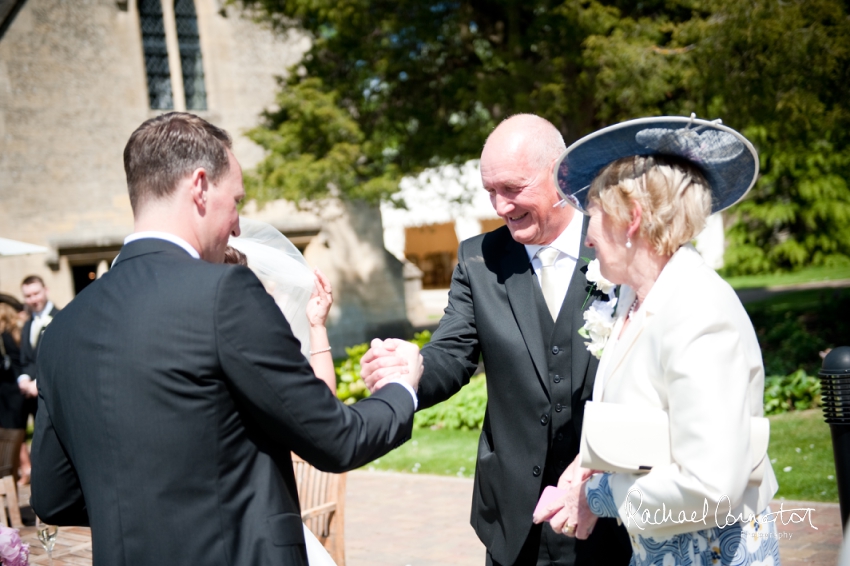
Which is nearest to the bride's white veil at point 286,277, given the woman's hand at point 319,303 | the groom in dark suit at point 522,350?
the woman's hand at point 319,303

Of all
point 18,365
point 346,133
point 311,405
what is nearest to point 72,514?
point 311,405

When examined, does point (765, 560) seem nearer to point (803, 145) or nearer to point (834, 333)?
point (803, 145)

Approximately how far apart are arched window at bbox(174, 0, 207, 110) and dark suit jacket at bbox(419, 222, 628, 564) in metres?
16.4

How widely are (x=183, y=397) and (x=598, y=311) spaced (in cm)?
136

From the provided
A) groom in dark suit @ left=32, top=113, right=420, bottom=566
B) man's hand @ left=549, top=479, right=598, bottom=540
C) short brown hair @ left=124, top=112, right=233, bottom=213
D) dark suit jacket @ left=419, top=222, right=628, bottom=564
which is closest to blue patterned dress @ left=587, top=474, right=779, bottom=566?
man's hand @ left=549, top=479, right=598, bottom=540

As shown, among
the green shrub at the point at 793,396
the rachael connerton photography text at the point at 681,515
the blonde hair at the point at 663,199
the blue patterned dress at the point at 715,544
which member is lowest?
the green shrub at the point at 793,396

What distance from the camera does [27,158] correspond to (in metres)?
16.0

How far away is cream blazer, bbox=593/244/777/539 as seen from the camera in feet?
6.20

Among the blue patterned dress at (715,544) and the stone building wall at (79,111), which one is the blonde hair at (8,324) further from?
the blue patterned dress at (715,544)

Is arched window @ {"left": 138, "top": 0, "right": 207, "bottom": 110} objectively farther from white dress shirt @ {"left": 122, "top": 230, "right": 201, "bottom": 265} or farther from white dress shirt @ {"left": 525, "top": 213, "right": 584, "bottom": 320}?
white dress shirt @ {"left": 122, "top": 230, "right": 201, "bottom": 265}

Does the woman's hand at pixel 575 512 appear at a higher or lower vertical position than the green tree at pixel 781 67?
lower

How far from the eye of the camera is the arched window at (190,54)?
59.4 ft

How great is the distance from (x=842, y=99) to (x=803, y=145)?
198 centimetres

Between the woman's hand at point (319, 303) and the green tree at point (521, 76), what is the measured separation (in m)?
6.72
